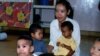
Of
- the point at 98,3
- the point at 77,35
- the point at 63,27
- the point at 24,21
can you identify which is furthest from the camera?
the point at 98,3

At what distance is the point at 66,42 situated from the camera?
1.57 meters

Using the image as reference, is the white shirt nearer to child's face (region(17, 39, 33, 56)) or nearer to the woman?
the woman

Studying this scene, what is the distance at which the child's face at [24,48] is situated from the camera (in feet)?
4.05

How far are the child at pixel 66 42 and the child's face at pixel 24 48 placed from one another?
0.34 m

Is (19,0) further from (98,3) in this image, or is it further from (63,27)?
(63,27)

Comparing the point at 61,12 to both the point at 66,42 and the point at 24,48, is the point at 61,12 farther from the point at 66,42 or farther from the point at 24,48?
the point at 24,48

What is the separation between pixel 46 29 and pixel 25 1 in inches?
32.2

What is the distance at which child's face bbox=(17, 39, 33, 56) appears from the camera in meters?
1.23

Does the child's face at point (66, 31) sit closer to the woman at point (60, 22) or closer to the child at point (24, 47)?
the woman at point (60, 22)

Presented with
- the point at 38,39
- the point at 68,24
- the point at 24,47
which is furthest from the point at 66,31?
the point at 24,47

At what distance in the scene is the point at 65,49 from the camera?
1.55 meters

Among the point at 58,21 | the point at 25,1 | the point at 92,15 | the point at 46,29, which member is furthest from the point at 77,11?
the point at 58,21

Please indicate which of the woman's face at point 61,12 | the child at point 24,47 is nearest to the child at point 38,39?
the woman's face at point 61,12

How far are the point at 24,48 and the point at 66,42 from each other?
41 centimetres
